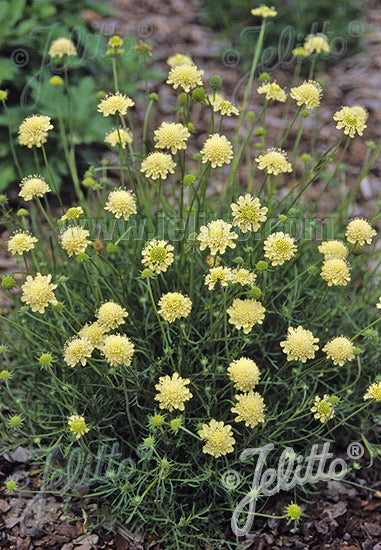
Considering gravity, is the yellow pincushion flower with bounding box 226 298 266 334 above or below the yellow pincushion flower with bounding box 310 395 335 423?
above

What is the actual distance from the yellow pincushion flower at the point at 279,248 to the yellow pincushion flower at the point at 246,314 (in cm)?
21

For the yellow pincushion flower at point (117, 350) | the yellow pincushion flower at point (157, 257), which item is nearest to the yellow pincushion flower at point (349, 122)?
the yellow pincushion flower at point (157, 257)

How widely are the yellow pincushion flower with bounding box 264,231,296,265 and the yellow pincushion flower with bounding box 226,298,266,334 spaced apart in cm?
21

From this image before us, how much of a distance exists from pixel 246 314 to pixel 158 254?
0.45 metres

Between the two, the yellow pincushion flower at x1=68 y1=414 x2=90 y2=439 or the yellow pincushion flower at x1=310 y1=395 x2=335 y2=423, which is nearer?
the yellow pincushion flower at x1=68 y1=414 x2=90 y2=439

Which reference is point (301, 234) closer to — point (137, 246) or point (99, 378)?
point (137, 246)

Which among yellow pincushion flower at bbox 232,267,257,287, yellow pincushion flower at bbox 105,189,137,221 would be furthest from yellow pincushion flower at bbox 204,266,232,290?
yellow pincushion flower at bbox 105,189,137,221

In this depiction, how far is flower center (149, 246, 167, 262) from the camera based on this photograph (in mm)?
2320

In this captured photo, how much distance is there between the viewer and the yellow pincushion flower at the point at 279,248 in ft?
7.93

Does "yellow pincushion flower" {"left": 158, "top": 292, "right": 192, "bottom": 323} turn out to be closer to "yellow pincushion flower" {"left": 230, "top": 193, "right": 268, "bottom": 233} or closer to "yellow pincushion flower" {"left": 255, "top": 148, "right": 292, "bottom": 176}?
"yellow pincushion flower" {"left": 230, "top": 193, "right": 268, "bottom": 233}

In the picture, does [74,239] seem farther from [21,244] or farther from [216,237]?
[216,237]

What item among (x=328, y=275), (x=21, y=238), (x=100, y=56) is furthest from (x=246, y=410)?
(x=100, y=56)

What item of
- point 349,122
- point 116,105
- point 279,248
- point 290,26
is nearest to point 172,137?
point 116,105

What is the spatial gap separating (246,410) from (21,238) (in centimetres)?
126
